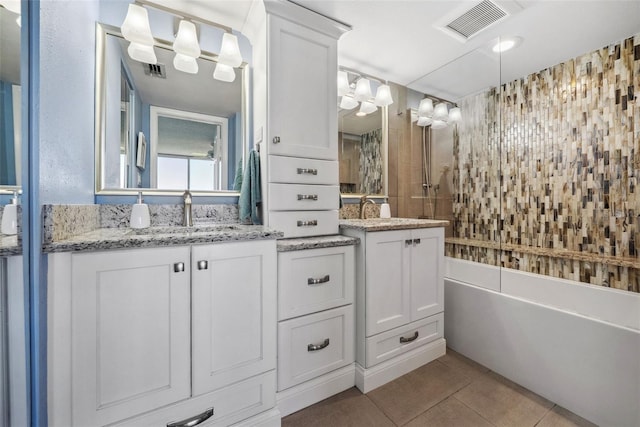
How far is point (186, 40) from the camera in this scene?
5.17 ft

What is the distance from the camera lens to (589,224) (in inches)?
85.6

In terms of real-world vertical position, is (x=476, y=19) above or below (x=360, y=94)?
above

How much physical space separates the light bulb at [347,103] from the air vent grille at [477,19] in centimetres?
83

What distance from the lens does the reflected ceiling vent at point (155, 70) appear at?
1.58 m

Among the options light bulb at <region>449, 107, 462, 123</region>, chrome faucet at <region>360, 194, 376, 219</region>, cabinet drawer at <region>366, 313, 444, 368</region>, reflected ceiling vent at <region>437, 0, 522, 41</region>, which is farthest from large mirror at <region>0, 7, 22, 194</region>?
light bulb at <region>449, 107, 462, 123</region>

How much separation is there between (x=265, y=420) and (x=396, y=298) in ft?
3.21

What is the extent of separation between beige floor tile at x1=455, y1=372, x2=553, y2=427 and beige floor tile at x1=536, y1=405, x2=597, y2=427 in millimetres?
23

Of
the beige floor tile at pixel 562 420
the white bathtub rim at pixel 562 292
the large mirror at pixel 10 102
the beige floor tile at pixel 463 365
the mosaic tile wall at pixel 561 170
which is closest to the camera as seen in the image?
the large mirror at pixel 10 102

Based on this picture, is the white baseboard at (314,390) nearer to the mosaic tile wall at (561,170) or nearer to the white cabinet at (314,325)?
the white cabinet at (314,325)

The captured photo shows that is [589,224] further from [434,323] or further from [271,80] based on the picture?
[271,80]

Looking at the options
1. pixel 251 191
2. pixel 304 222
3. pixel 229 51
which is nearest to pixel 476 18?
pixel 229 51

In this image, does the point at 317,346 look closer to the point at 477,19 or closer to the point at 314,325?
the point at 314,325

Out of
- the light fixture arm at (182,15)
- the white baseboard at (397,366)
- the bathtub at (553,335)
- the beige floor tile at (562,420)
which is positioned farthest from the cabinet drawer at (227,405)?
the light fixture arm at (182,15)

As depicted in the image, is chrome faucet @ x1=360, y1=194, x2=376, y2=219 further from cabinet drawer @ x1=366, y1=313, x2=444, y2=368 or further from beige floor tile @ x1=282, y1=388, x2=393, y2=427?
beige floor tile @ x1=282, y1=388, x2=393, y2=427
